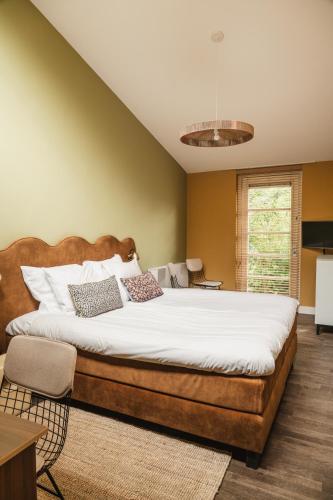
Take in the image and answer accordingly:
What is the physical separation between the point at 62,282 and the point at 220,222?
341 cm

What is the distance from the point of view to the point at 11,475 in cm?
98

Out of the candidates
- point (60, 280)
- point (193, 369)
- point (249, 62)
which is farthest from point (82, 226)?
point (249, 62)

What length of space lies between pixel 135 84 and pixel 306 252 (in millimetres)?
3435

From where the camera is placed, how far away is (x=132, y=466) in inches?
74.8

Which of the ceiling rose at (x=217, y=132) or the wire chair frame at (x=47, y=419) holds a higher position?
the ceiling rose at (x=217, y=132)

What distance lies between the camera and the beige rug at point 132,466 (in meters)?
1.71

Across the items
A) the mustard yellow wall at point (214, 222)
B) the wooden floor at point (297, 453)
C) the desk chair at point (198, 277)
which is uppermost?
the mustard yellow wall at point (214, 222)

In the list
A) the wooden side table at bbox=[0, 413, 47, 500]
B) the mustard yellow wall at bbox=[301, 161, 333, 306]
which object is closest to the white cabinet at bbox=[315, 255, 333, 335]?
the mustard yellow wall at bbox=[301, 161, 333, 306]

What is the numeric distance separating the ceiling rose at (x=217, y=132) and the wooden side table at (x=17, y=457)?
2140 mm

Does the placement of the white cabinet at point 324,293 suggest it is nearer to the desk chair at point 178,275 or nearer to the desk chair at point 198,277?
the desk chair at point 198,277

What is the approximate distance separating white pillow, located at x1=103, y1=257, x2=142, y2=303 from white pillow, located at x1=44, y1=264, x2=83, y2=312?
1.79ft

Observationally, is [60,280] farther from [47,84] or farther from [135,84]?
[135,84]

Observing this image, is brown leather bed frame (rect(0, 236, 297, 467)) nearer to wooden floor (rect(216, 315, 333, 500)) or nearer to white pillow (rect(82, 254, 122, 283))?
wooden floor (rect(216, 315, 333, 500))

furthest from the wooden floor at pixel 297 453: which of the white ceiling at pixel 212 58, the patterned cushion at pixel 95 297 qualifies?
the white ceiling at pixel 212 58
